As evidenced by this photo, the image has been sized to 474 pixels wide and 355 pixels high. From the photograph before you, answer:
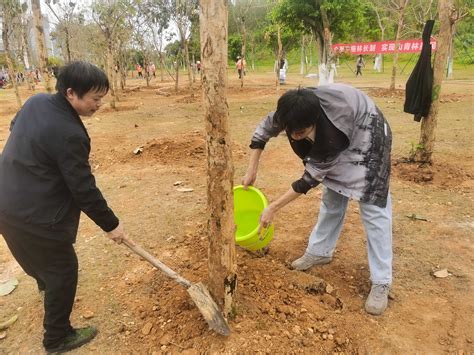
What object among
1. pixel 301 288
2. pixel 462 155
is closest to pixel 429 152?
pixel 462 155

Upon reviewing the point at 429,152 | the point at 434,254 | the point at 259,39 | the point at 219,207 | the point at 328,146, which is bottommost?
the point at 434,254

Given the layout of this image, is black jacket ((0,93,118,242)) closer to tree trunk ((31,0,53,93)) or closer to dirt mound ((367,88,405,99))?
tree trunk ((31,0,53,93))

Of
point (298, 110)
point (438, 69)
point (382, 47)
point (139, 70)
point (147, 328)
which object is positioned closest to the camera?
point (298, 110)

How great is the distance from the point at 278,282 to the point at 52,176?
5.43 ft

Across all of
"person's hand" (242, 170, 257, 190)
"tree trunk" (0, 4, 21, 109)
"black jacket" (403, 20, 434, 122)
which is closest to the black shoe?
"person's hand" (242, 170, 257, 190)

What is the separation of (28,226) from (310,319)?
1.73m

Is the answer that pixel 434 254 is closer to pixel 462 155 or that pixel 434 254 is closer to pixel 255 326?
pixel 255 326

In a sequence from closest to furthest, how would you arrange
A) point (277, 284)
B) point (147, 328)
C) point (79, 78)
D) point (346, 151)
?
1. point (79, 78)
2. point (147, 328)
3. point (346, 151)
4. point (277, 284)

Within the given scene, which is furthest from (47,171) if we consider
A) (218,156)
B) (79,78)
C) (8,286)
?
(8,286)

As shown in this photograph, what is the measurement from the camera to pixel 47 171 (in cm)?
191

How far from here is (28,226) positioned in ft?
6.41

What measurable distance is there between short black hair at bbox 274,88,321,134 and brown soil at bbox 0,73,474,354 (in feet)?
3.88

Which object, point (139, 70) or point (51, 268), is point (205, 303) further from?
point (139, 70)

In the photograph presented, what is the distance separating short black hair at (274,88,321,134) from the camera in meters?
2.03
